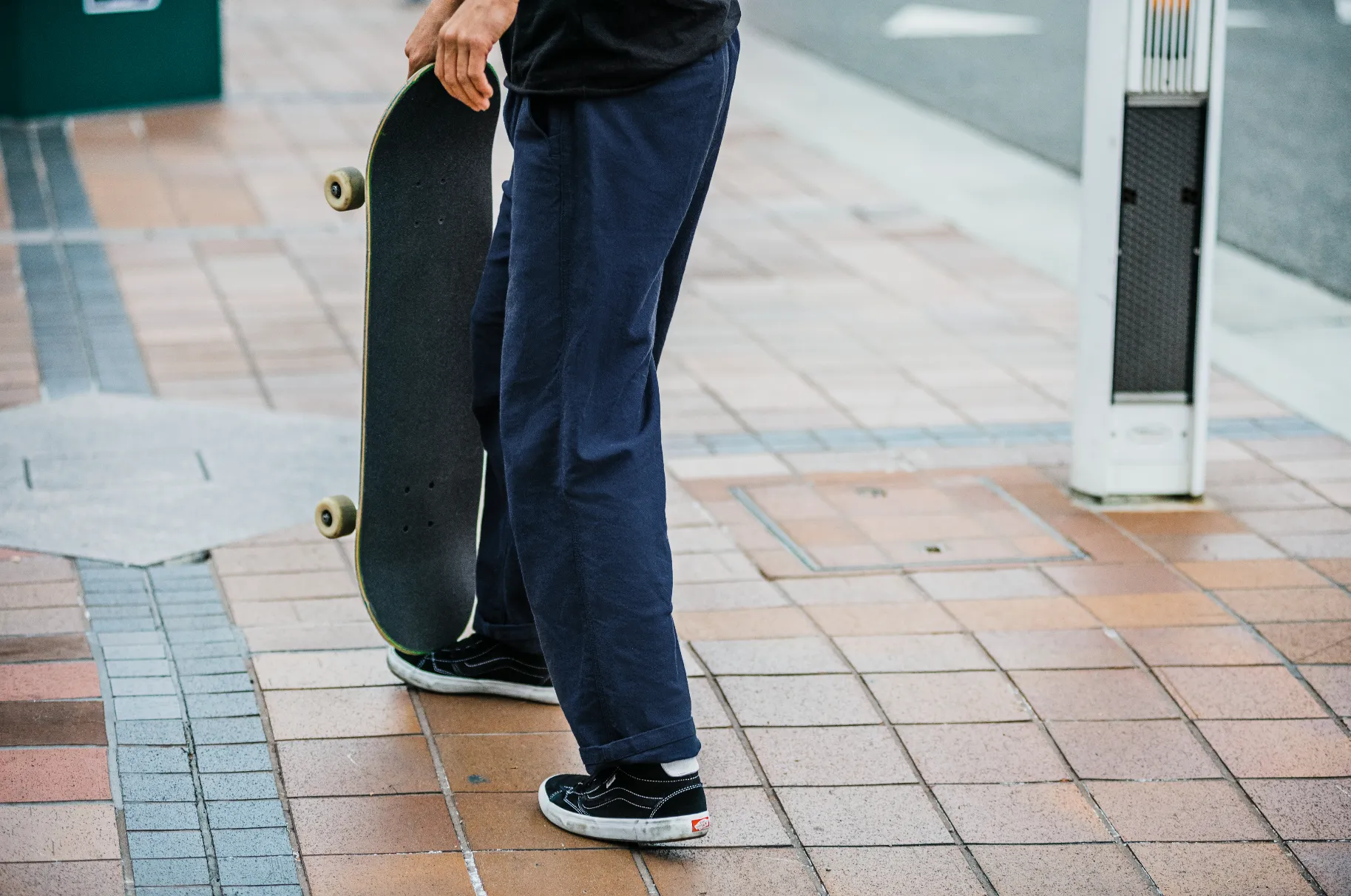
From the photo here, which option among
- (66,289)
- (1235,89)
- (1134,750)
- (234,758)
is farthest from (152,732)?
(1235,89)

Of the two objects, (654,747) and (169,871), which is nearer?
(169,871)

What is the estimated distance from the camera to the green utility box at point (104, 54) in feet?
30.1

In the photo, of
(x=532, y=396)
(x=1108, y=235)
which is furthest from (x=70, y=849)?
(x=1108, y=235)

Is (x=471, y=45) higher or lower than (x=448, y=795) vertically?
higher

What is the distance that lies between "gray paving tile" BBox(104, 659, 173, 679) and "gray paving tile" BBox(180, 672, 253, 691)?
58 millimetres

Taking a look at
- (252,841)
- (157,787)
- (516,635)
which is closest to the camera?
(252,841)

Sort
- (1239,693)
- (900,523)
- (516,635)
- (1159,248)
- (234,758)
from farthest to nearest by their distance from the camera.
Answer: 1. (1159,248)
2. (900,523)
3. (1239,693)
4. (516,635)
5. (234,758)

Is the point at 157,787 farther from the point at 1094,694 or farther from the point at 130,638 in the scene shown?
the point at 1094,694

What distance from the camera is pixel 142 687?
3.18 meters

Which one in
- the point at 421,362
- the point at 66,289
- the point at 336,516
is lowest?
the point at 66,289

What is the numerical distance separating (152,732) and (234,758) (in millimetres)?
185

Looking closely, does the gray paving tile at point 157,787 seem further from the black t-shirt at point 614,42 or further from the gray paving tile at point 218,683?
the black t-shirt at point 614,42

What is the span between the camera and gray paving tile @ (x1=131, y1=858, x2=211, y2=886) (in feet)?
8.32

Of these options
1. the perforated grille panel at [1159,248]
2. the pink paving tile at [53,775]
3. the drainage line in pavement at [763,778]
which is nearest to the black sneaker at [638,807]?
the drainage line in pavement at [763,778]
